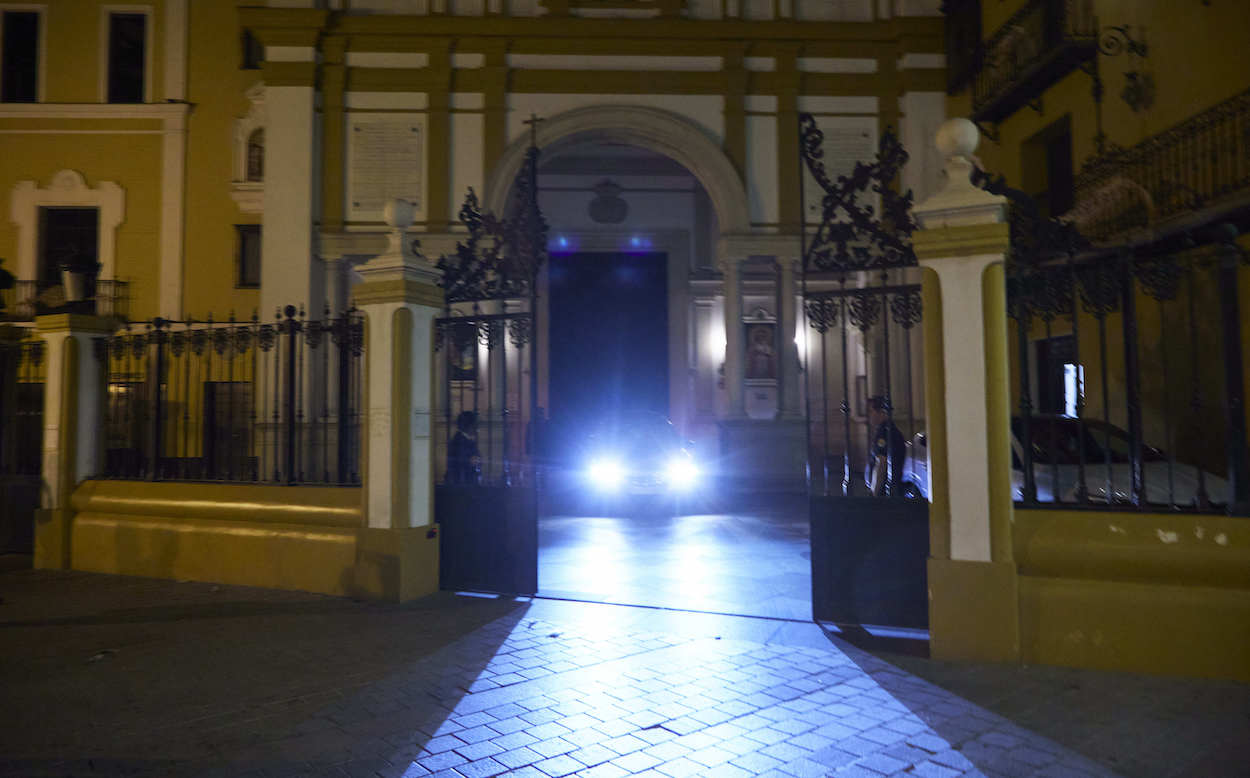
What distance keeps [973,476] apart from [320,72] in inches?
633

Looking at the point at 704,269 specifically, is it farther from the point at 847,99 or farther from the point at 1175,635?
the point at 1175,635

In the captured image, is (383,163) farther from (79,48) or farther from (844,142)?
(844,142)

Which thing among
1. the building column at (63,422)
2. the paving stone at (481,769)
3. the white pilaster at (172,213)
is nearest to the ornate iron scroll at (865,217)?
the paving stone at (481,769)

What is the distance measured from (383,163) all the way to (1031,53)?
486 inches

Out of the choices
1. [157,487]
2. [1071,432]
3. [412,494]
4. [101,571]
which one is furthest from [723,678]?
[101,571]

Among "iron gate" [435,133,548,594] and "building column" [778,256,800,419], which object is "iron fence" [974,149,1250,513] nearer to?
"iron gate" [435,133,548,594]

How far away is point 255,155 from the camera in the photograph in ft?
60.9

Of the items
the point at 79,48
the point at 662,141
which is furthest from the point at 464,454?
the point at 79,48

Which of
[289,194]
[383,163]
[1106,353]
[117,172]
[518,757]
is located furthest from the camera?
[117,172]

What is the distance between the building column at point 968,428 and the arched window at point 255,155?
17350 millimetres

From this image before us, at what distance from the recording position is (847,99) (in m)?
17.0

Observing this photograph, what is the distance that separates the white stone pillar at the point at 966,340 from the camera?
4930 millimetres

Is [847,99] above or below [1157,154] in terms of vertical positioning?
above

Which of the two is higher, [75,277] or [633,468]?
[75,277]
